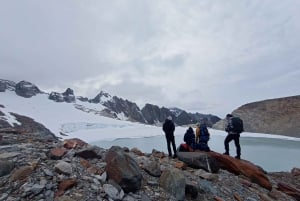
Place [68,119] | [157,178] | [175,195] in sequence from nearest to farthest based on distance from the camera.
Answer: [175,195], [157,178], [68,119]

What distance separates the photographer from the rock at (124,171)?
16.1 ft

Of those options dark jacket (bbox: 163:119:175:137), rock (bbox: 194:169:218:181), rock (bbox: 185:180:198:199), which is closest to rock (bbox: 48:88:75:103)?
dark jacket (bbox: 163:119:175:137)

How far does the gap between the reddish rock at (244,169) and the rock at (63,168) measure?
4226mm

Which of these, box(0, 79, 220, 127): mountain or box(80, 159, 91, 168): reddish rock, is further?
box(0, 79, 220, 127): mountain

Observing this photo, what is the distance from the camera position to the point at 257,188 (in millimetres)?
6938

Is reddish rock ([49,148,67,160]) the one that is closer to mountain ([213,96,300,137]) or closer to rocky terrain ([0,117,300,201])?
rocky terrain ([0,117,300,201])

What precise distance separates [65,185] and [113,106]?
145 metres

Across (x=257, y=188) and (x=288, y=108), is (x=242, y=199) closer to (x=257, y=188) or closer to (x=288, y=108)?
(x=257, y=188)

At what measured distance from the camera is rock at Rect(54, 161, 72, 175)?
4.99 m

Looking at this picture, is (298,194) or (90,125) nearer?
(298,194)

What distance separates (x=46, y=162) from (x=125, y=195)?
173cm

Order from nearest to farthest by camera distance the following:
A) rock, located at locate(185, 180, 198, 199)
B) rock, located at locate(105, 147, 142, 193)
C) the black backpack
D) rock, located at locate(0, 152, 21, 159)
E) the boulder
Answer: rock, located at locate(105, 147, 142, 193)
rock, located at locate(0, 152, 21, 159)
rock, located at locate(185, 180, 198, 199)
the black backpack
the boulder

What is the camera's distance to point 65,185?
463cm

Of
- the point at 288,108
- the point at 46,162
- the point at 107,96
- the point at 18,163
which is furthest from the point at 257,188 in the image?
the point at 107,96
